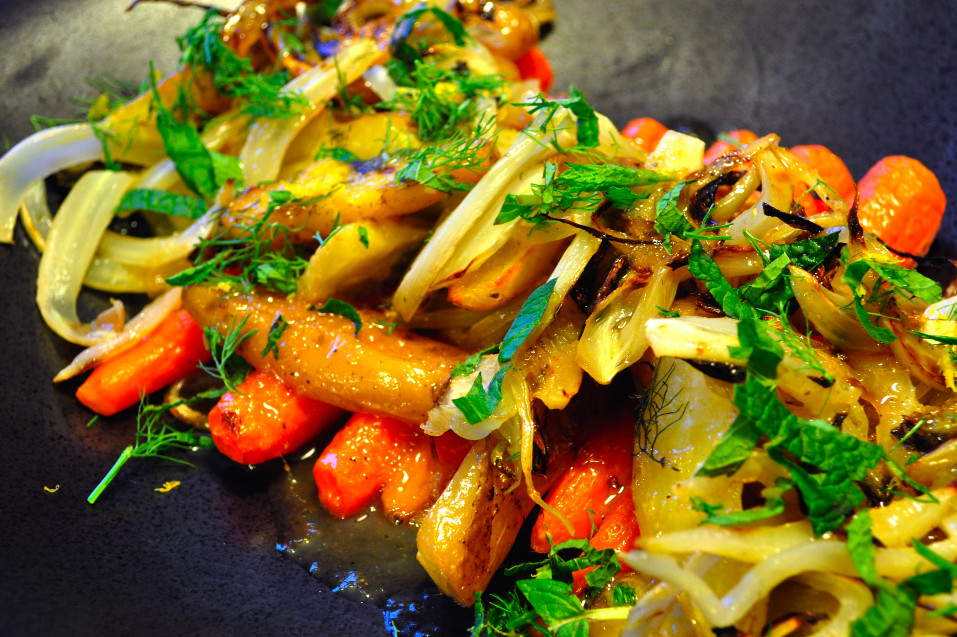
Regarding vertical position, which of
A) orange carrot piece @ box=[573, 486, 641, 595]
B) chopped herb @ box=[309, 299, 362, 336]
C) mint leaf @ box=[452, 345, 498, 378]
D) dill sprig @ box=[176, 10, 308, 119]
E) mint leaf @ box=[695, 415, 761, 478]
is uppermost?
dill sprig @ box=[176, 10, 308, 119]

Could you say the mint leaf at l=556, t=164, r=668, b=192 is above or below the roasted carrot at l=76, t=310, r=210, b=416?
above

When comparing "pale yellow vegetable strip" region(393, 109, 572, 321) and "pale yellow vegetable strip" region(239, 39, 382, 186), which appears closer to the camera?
"pale yellow vegetable strip" region(393, 109, 572, 321)

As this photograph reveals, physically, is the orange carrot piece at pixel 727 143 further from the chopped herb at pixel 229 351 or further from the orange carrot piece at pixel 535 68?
the chopped herb at pixel 229 351

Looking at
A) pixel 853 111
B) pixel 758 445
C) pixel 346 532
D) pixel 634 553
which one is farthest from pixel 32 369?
pixel 853 111

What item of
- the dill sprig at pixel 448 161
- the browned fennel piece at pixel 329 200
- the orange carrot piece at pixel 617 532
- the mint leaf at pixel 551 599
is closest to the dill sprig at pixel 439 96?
the dill sprig at pixel 448 161

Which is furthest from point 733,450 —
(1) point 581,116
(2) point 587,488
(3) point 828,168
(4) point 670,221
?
(3) point 828,168

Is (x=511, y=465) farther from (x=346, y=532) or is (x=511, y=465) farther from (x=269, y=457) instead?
(x=269, y=457)

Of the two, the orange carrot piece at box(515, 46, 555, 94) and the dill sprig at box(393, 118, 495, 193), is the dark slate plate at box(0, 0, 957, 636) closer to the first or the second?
the orange carrot piece at box(515, 46, 555, 94)

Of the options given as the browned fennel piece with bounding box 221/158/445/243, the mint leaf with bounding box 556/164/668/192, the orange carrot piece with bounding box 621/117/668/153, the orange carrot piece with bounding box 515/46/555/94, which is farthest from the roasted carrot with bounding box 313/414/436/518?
the orange carrot piece with bounding box 515/46/555/94
